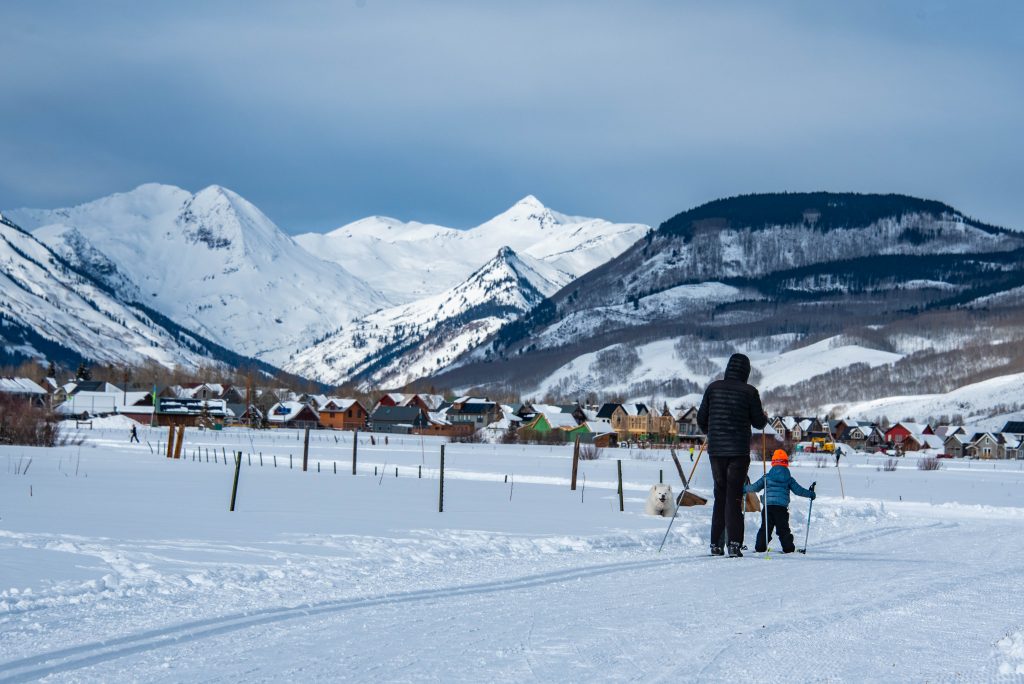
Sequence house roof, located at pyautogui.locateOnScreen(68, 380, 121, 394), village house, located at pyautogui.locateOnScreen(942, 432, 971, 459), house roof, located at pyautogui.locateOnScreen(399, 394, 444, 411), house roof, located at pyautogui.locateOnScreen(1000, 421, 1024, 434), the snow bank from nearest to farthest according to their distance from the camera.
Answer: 1. the snow bank
2. house roof, located at pyautogui.locateOnScreen(68, 380, 121, 394)
3. village house, located at pyautogui.locateOnScreen(942, 432, 971, 459)
4. house roof, located at pyautogui.locateOnScreen(399, 394, 444, 411)
5. house roof, located at pyautogui.locateOnScreen(1000, 421, 1024, 434)

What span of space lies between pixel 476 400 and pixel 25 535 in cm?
15253

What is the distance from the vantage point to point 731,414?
15.0 meters

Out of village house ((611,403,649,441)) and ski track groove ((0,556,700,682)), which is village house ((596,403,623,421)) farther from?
ski track groove ((0,556,700,682))

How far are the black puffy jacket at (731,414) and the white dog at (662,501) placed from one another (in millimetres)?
6376

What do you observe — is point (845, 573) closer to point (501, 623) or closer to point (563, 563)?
point (563, 563)

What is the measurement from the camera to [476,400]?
549 feet

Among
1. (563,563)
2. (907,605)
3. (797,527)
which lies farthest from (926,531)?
(907,605)

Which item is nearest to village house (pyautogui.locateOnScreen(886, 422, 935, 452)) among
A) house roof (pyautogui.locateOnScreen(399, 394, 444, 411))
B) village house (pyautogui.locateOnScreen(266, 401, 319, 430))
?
house roof (pyautogui.locateOnScreen(399, 394, 444, 411))

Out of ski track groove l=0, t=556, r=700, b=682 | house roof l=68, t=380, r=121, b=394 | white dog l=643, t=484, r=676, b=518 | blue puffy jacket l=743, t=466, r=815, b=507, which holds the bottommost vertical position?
ski track groove l=0, t=556, r=700, b=682

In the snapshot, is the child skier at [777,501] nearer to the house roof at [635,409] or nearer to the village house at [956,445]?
the village house at [956,445]

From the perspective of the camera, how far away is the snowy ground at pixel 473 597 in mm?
8008

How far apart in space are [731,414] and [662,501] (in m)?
7.16

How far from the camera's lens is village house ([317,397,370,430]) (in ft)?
509

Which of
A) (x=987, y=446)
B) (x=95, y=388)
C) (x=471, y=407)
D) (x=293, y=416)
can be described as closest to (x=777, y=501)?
(x=293, y=416)
